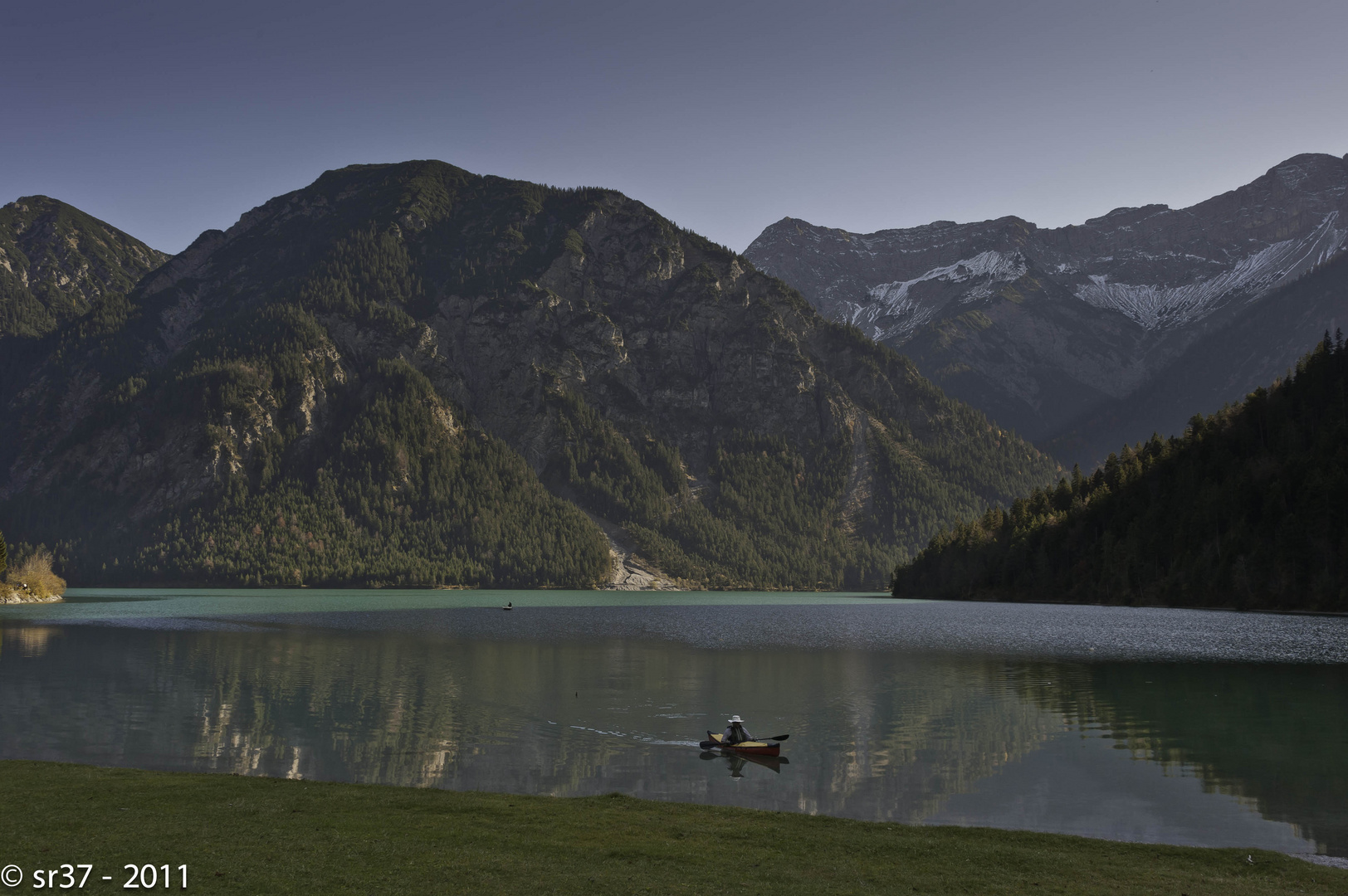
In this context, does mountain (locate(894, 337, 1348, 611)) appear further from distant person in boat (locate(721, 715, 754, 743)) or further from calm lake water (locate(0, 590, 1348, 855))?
distant person in boat (locate(721, 715, 754, 743))

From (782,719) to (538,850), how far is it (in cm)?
3131

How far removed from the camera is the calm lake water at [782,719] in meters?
34.2

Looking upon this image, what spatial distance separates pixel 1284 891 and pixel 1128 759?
2051cm

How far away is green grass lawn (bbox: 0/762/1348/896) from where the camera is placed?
67.5ft

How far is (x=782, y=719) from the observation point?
52.6m

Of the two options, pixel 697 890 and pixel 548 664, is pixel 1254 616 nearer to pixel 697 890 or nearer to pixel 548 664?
pixel 548 664

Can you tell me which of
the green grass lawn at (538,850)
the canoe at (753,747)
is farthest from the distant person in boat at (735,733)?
the green grass lawn at (538,850)

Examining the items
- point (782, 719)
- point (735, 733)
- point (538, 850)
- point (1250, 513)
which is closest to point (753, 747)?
point (735, 733)

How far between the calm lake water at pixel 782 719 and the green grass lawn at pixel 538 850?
5290mm

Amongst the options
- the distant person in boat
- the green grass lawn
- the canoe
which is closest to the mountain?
the distant person in boat

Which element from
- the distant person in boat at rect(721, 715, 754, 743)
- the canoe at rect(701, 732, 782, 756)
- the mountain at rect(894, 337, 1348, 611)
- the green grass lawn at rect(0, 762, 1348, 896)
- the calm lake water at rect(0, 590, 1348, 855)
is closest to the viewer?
the green grass lawn at rect(0, 762, 1348, 896)

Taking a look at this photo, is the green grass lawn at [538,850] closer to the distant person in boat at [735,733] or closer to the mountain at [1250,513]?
the distant person in boat at [735,733]

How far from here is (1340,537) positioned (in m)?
144

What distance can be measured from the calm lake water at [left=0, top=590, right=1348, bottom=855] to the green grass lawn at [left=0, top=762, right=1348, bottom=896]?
5290 millimetres
